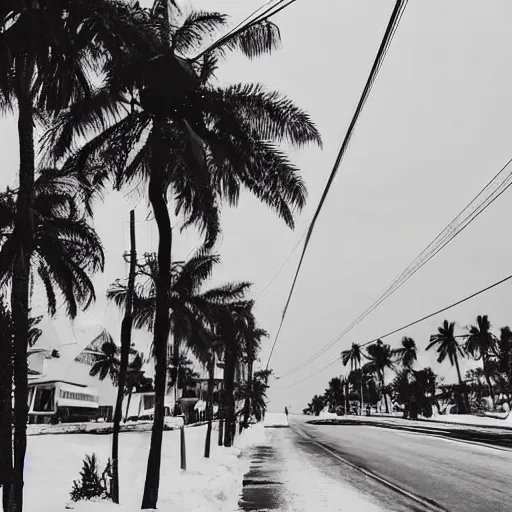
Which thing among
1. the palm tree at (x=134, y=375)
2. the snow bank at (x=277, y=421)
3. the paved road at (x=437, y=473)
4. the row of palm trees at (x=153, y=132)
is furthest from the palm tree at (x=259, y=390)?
the row of palm trees at (x=153, y=132)

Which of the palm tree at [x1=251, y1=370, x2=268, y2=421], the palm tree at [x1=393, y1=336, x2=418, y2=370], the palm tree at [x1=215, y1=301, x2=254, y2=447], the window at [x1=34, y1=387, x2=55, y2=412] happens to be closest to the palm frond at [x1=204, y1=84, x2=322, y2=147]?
the palm tree at [x1=215, y1=301, x2=254, y2=447]

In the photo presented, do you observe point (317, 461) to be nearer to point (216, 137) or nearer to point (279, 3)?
point (216, 137)

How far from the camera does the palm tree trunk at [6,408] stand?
693cm

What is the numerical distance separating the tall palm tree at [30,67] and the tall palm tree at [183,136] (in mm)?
1324

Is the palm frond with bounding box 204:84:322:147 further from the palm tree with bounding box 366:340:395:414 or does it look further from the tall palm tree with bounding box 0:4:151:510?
the palm tree with bounding box 366:340:395:414

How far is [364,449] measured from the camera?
23.7 meters

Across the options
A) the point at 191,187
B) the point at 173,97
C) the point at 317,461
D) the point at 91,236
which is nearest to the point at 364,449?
the point at 317,461

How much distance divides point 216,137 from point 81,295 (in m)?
13.9

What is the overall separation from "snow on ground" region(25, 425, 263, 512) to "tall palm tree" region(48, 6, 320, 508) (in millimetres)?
1274

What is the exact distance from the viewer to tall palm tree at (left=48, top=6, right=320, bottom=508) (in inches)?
404

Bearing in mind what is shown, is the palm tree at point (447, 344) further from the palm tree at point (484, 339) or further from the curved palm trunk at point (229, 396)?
the curved palm trunk at point (229, 396)

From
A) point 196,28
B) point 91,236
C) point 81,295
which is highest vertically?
point 196,28

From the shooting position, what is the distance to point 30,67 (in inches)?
359

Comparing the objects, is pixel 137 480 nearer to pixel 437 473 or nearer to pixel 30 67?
pixel 437 473
